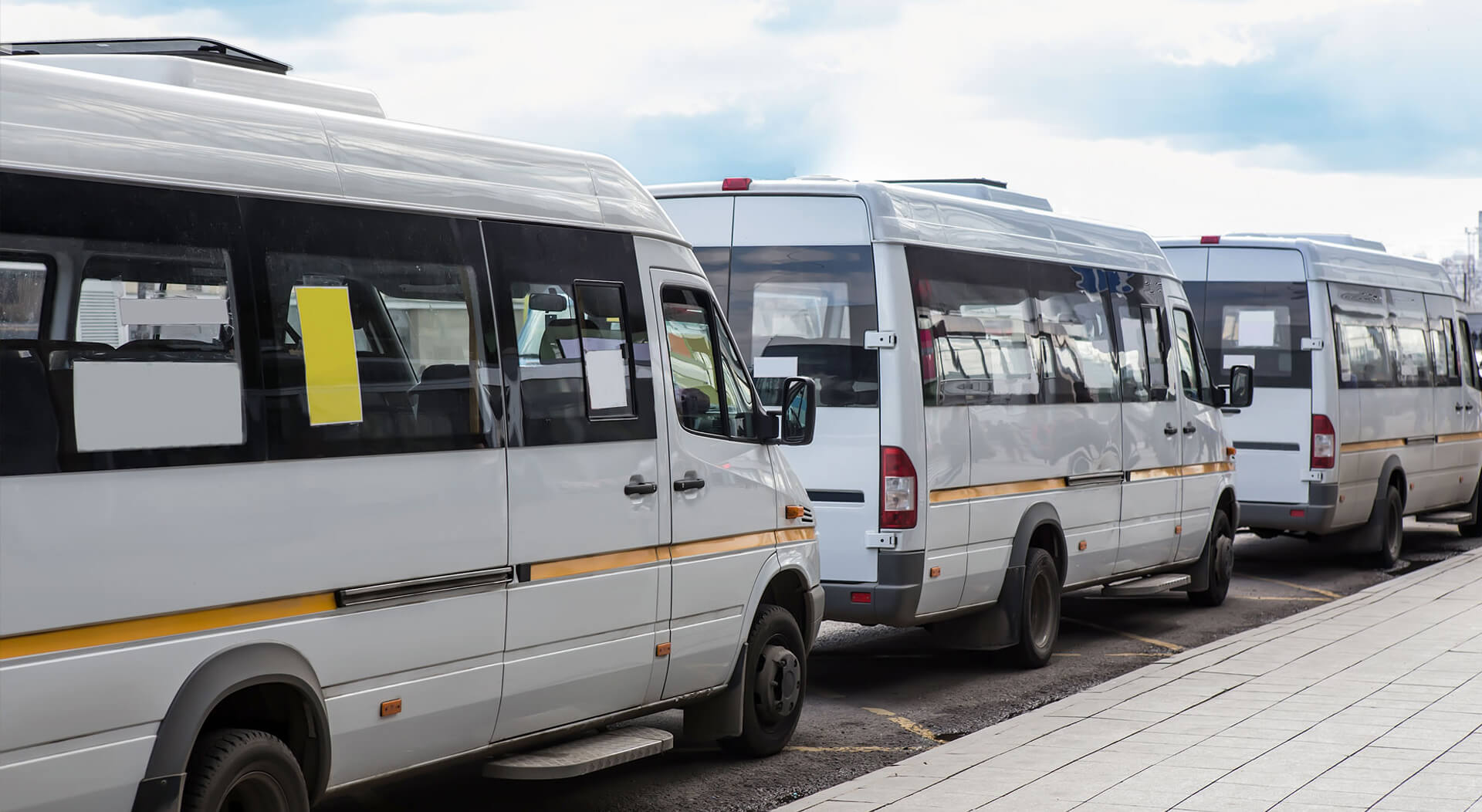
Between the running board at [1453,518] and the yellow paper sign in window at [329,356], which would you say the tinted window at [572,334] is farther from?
the running board at [1453,518]

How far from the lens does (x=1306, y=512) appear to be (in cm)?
1505

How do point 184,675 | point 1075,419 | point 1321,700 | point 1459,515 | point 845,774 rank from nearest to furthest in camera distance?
1. point 184,675
2. point 845,774
3. point 1321,700
4. point 1075,419
5. point 1459,515

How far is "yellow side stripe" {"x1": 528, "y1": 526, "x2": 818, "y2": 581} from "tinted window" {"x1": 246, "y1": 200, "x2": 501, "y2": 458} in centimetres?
61

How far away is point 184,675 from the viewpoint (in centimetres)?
484

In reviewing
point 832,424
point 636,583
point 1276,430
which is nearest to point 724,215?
point 832,424

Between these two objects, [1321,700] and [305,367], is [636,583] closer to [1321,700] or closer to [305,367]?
[305,367]

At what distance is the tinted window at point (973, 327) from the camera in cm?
951

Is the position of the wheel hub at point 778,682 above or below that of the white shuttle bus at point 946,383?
below

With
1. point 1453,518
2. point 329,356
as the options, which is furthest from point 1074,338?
point 1453,518

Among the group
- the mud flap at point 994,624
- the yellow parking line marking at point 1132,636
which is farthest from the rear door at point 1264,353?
the mud flap at point 994,624

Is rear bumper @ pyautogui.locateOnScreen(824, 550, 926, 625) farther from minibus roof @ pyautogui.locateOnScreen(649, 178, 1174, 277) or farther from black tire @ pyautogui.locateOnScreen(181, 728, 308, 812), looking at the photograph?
black tire @ pyautogui.locateOnScreen(181, 728, 308, 812)

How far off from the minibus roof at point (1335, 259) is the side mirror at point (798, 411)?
342 inches

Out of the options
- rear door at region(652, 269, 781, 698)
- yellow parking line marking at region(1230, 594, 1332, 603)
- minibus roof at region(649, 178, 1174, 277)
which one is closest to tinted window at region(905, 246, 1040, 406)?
minibus roof at region(649, 178, 1174, 277)

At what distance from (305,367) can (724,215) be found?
4.69 meters
